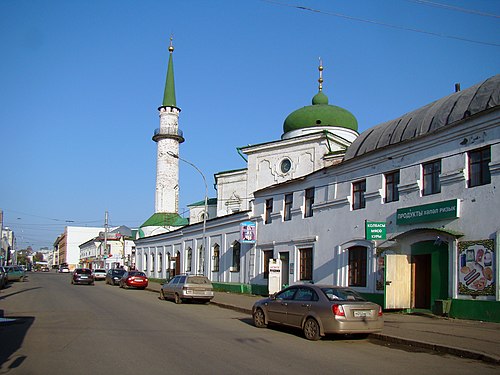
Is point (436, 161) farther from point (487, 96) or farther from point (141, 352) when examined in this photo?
point (141, 352)

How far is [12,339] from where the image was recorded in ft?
39.3

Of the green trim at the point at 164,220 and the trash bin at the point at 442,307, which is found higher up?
the green trim at the point at 164,220

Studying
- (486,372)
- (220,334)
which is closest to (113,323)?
(220,334)

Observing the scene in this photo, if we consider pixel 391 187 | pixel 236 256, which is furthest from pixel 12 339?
pixel 236 256

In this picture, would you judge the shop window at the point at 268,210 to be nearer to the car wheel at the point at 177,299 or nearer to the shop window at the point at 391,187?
the car wheel at the point at 177,299

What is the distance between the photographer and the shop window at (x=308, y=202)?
87.6 ft

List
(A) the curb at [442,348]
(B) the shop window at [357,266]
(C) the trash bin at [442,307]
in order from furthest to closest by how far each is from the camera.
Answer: (B) the shop window at [357,266], (C) the trash bin at [442,307], (A) the curb at [442,348]

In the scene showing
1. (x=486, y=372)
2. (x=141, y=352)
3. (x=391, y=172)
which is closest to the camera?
(x=486, y=372)

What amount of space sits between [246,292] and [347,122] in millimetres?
16667

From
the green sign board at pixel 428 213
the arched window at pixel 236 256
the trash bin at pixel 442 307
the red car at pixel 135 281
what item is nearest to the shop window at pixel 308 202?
the green sign board at pixel 428 213

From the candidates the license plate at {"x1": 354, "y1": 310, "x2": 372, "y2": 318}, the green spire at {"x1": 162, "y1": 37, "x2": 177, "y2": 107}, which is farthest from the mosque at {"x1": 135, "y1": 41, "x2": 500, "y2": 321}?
the green spire at {"x1": 162, "y1": 37, "x2": 177, "y2": 107}

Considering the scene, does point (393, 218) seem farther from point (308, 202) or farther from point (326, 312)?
point (326, 312)

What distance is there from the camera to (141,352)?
34.2 ft

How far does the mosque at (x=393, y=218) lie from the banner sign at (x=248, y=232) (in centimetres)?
8
